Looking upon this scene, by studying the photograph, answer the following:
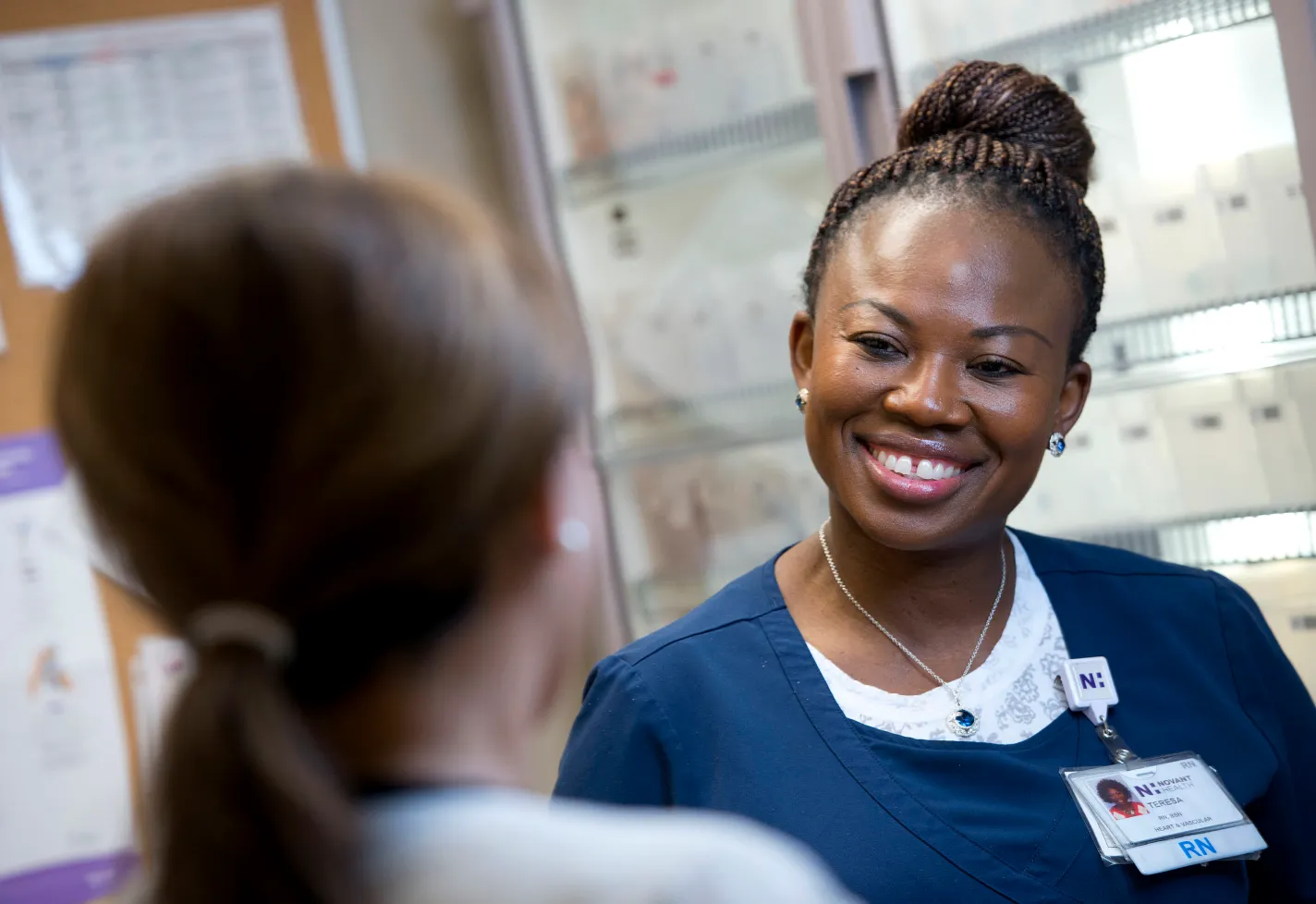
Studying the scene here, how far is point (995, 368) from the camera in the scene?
4.21 ft

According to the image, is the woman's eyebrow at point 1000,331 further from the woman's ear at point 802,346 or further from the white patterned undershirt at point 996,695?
the white patterned undershirt at point 996,695

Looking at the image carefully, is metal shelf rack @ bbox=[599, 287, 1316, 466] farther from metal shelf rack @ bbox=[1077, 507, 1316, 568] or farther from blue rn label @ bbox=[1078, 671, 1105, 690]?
blue rn label @ bbox=[1078, 671, 1105, 690]

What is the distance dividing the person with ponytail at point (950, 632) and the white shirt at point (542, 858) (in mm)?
646

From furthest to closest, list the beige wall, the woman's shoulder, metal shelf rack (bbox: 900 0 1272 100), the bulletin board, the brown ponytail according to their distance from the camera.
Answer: the beige wall
the bulletin board
metal shelf rack (bbox: 900 0 1272 100)
the woman's shoulder
the brown ponytail

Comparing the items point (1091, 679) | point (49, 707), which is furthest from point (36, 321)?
point (1091, 679)

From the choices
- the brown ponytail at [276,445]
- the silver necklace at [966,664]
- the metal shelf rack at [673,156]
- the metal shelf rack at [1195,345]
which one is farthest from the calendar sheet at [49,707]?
the brown ponytail at [276,445]

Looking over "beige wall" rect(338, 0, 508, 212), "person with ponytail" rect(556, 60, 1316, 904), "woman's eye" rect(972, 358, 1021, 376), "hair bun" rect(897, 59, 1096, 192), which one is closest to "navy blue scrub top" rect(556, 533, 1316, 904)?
"person with ponytail" rect(556, 60, 1316, 904)

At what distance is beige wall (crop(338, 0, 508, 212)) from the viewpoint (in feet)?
8.96

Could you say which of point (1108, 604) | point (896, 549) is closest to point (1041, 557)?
point (1108, 604)

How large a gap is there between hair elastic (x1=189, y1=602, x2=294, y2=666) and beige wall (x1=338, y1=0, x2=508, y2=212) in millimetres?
2251

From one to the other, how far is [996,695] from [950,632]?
0.08 meters

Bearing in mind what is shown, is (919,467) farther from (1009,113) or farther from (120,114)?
(120,114)

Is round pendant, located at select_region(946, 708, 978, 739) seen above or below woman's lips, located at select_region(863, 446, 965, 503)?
below

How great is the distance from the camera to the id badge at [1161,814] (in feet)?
3.95
